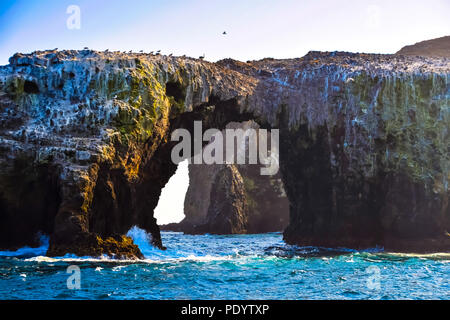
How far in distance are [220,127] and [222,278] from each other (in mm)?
28301

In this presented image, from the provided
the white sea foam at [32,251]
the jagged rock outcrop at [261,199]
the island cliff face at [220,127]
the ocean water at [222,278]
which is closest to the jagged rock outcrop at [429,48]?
the jagged rock outcrop at [261,199]

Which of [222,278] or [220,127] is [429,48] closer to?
[220,127]

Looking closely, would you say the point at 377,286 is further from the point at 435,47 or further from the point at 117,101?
the point at 435,47

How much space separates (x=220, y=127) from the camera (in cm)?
5838

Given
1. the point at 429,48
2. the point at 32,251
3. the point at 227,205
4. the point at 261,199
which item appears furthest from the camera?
the point at 261,199

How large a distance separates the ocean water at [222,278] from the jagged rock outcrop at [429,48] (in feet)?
215

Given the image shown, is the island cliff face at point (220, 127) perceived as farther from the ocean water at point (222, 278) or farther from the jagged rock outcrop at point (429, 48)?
the jagged rock outcrop at point (429, 48)

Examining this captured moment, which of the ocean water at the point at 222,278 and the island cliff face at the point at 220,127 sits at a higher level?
the island cliff face at the point at 220,127

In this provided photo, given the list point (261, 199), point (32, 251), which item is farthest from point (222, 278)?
point (261, 199)

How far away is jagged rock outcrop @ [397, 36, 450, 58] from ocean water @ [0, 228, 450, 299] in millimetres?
65641

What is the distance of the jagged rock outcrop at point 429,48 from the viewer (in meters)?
100

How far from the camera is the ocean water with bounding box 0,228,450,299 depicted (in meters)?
26.2

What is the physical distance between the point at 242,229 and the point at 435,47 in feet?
157
